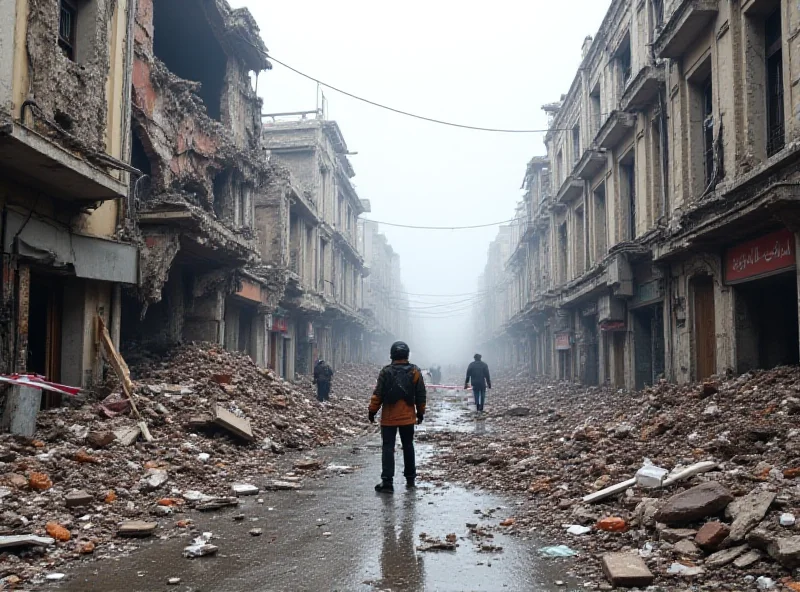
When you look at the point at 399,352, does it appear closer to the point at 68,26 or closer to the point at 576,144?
the point at 68,26

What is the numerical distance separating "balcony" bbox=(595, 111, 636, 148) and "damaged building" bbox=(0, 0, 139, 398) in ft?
37.6

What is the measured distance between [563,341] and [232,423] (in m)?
17.9

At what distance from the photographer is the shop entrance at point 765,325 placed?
1058cm

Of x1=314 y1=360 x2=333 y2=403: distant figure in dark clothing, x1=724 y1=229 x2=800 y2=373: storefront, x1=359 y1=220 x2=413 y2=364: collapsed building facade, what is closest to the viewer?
x1=724 y1=229 x2=800 y2=373: storefront

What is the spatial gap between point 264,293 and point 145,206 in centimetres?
837

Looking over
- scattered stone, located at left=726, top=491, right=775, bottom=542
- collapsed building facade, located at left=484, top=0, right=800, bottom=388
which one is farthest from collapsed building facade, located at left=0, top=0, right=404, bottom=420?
collapsed building facade, located at left=484, top=0, right=800, bottom=388

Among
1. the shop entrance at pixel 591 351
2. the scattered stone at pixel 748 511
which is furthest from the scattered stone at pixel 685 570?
the shop entrance at pixel 591 351

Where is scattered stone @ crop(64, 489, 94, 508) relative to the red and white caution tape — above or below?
below

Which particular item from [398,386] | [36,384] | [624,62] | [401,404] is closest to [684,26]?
[624,62]

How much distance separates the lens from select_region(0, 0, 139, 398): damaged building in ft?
27.1

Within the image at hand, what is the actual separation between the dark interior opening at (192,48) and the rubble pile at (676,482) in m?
11.8

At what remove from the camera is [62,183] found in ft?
29.3

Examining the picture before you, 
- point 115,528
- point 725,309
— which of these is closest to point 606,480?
point 115,528

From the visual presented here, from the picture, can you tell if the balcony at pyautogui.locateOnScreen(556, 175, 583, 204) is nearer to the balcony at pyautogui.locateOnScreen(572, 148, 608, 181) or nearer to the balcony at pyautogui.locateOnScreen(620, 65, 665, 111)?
the balcony at pyautogui.locateOnScreen(572, 148, 608, 181)
